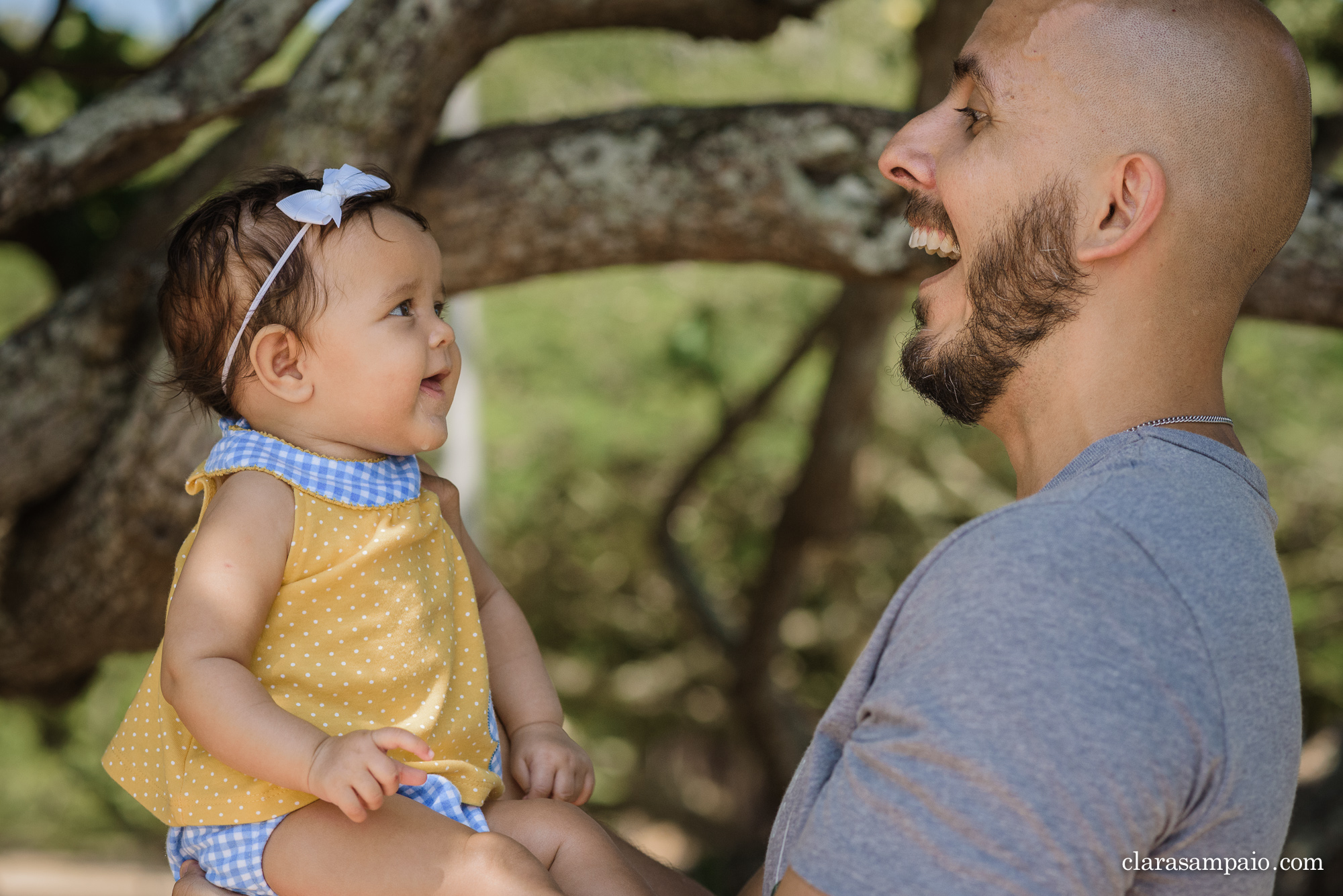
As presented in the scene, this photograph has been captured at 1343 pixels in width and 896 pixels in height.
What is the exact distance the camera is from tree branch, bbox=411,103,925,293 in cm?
258

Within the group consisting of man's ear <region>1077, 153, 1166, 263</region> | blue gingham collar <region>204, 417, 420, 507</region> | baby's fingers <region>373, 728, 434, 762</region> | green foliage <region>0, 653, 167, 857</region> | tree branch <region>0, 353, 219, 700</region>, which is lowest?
green foliage <region>0, 653, 167, 857</region>

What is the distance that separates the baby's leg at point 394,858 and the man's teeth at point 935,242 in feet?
3.35

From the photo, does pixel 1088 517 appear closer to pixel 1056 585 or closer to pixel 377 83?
pixel 1056 585

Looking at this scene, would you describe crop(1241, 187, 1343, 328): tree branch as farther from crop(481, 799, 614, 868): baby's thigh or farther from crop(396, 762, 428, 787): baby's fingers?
crop(396, 762, 428, 787): baby's fingers

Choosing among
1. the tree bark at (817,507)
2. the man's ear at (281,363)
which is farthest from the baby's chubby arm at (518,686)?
the tree bark at (817,507)

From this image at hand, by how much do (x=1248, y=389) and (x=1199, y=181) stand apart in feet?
19.5

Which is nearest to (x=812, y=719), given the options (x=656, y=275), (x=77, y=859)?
(x=656, y=275)

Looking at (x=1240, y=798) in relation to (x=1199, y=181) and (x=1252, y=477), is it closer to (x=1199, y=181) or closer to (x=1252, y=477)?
(x=1252, y=477)

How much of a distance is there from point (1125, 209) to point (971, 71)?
0.35m

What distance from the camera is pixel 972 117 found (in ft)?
5.71

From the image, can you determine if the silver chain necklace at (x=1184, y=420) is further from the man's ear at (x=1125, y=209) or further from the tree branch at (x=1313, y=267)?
the tree branch at (x=1313, y=267)

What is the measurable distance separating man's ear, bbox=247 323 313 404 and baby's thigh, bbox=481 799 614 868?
0.58 metres

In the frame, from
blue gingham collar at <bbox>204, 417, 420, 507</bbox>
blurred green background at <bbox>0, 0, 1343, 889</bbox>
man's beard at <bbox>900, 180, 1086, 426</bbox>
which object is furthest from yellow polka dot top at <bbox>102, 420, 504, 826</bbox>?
blurred green background at <bbox>0, 0, 1343, 889</bbox>

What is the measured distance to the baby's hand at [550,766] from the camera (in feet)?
5.42
